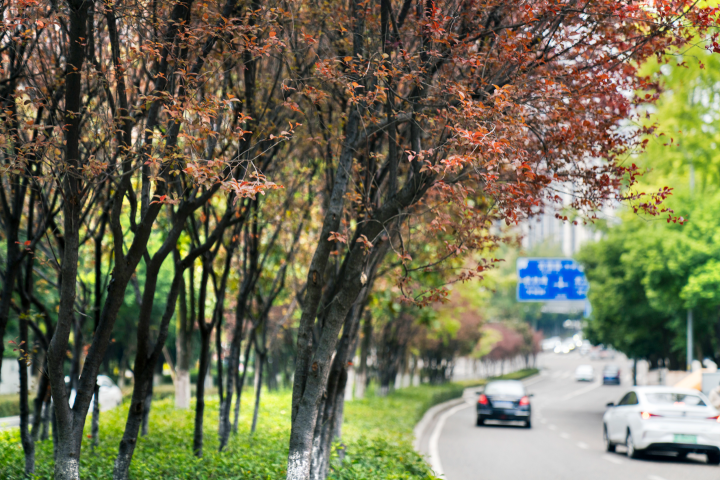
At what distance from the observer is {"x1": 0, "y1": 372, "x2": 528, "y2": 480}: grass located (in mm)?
8047

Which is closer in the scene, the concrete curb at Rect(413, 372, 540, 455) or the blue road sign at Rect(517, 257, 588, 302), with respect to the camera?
the concrete curb at Rect(413, 372, 540, 455)

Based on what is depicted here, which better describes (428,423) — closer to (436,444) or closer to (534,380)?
(436,444)

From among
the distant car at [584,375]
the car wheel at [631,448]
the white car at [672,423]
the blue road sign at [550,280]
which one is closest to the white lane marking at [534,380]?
the distant car at [584,375]

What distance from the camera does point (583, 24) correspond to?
267 inches

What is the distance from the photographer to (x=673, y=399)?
1462 centimetres

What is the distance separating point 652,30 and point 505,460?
972cm

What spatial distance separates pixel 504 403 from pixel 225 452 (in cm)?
1417

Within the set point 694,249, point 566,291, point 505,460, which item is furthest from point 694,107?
point 505,460

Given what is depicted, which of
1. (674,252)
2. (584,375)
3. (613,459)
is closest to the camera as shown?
(613,459)

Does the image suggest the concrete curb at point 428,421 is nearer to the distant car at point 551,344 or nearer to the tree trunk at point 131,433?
the tree trunk at point 131,433

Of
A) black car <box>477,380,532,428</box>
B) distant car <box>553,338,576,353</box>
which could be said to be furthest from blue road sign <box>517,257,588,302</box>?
distant car <box>553,338,576,353</box>

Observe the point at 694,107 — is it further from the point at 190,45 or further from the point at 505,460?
the point at 190,45

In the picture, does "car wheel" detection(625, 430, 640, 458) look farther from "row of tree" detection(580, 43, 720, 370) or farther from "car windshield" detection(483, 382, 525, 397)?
"row of tree" detection(580, 43, 720, 370)

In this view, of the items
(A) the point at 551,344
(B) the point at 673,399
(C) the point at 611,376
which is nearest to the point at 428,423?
(B) the point at 673,399
